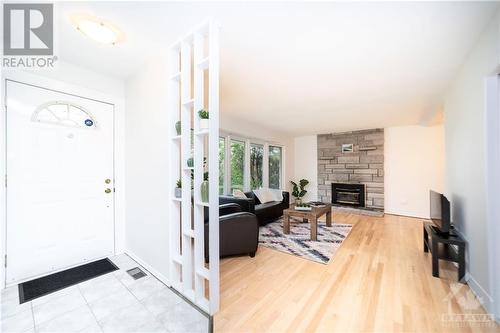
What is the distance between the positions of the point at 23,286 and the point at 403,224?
6143mm

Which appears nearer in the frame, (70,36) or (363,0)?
(363,0)

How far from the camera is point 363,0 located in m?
1.41

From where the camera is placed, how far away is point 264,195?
15.9ft

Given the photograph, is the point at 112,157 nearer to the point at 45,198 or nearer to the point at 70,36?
the point at 45,198

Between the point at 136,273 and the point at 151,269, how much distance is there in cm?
17

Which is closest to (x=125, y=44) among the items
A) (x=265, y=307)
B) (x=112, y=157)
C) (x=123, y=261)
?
(x=112, y=157)

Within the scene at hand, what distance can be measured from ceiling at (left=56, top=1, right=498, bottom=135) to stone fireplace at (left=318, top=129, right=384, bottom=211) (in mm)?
2458

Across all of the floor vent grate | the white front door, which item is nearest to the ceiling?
the white front door

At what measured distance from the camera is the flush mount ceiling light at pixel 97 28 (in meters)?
1.57

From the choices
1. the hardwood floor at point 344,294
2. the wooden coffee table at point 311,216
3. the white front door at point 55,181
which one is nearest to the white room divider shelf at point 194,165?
the hardwood floor at point 344,294

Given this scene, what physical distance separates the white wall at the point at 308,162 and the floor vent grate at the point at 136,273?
219 inches

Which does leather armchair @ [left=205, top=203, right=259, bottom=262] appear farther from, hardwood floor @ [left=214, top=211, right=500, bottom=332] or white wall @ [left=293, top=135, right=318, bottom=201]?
white wall @ [left=293, top=135, right=318, bottom=201]

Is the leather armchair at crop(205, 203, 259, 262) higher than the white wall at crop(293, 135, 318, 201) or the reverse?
the reverse

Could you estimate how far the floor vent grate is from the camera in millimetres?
2200
